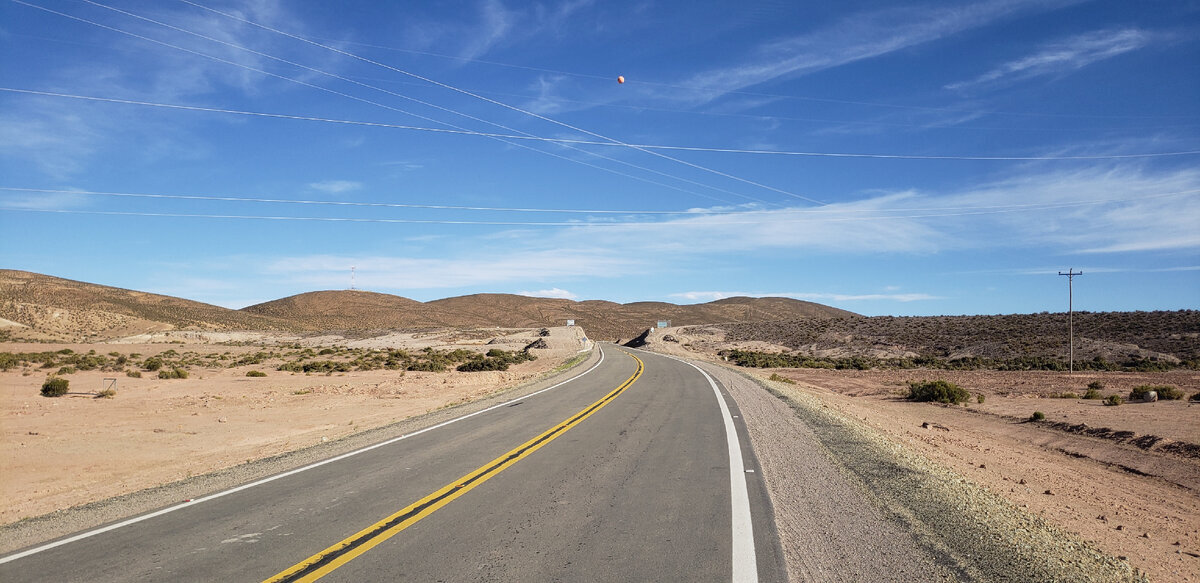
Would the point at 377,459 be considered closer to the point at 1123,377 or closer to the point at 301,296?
the point at 1123,377

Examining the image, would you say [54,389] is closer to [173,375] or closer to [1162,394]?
[173,375]

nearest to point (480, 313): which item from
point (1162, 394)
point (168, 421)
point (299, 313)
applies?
point (299, 313)

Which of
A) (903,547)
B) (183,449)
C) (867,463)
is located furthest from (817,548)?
(183,449)

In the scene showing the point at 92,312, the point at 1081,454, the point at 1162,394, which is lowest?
the point at 1081,454

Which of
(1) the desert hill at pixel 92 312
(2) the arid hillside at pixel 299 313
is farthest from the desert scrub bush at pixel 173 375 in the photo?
(1) the desert hill at pixel 92 312

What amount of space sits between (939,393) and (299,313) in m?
153

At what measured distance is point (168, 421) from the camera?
65.8 ft

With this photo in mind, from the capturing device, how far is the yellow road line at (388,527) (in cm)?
575

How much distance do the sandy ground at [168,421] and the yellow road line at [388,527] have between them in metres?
5.11

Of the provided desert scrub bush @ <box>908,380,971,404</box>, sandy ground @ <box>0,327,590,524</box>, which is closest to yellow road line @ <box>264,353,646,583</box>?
sandy ground @ <box>0,327,590,524</box>

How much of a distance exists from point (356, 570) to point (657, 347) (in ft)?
244

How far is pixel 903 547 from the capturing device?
621cm

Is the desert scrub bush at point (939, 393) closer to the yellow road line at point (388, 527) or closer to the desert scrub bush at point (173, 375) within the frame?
the yellow road line at point (388, 527)

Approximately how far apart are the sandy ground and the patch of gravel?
9511mm
